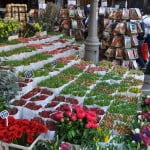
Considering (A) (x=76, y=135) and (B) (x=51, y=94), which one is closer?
(A) (x=76, y=135)

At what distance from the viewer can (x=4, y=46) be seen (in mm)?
7285

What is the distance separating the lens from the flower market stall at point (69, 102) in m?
4.01

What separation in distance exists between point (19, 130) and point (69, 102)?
1579 millimetres

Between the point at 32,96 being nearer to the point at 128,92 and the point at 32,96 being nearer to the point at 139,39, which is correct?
the point at 128,92

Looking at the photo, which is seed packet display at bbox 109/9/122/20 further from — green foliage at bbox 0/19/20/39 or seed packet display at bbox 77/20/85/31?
green foliage at bbox 0/19/20/39

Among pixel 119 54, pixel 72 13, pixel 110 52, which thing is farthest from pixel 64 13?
pixel 119 54

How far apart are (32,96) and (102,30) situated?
6321 millimetres

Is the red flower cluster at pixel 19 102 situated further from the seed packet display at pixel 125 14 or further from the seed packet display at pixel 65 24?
the seed packet display at pixel 65 24

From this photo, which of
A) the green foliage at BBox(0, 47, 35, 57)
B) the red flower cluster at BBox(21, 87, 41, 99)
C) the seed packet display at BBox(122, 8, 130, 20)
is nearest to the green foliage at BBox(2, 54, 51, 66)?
the green foliage at BBox(0, 47, 35, 57)

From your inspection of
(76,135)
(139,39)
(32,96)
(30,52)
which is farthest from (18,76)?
(139,39)

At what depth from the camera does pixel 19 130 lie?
3.70 m

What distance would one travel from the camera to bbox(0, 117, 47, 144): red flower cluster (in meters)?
3.64

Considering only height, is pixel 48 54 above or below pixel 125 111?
above

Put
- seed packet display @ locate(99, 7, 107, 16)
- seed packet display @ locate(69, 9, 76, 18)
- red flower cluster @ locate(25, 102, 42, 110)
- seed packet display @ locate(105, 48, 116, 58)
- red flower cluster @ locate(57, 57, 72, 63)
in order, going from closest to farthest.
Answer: red flower cluster @ locate(25, 102, 42, 110), red flower cluster @ locate(57, 57, 72, 63), seed packet display @ locate(105, 48, 116, 58), seed packet display @ locate(99, 7, 107, 16), seed packet display @ locate(69, 9, 76, 18)
